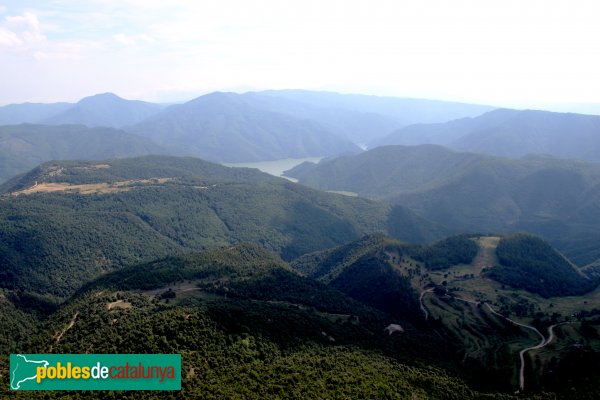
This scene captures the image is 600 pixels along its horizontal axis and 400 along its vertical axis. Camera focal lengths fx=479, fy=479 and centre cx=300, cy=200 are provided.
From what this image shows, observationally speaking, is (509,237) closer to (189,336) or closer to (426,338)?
(426,338)

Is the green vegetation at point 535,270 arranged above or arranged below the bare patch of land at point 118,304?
below

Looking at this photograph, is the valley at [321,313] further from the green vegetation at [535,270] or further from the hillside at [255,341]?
the green vegetation at [535,270]

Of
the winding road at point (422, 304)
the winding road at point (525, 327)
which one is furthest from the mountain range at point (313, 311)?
the winding road at point (525, 327)

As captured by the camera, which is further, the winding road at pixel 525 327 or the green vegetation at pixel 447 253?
the green vegetation at pixel 447 253

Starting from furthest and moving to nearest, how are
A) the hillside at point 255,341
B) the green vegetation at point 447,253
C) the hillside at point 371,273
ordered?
the green vegetation at point 447,253 → the hillside at point 371,273 → the hillside at point 255,341

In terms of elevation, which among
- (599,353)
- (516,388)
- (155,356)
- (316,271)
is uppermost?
(155,356)

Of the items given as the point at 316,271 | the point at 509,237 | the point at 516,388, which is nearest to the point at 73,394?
the point at 516,388

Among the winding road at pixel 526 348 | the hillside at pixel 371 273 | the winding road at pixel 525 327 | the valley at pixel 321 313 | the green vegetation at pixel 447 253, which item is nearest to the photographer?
the valley at pixel 321 313
